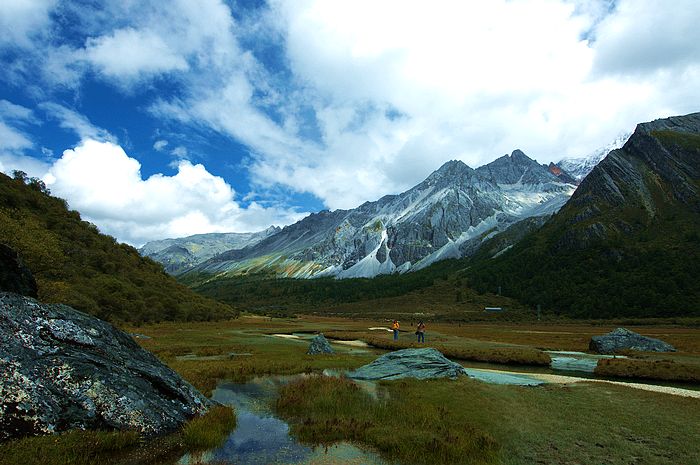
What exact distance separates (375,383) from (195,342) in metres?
35.2

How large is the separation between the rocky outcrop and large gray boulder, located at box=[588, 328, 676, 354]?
222 feet

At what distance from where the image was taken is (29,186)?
95938mm

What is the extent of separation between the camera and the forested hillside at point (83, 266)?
51875 millimetres

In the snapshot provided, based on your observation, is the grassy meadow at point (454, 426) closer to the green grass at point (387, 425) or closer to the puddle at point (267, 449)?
the green grass at point (387, 425)

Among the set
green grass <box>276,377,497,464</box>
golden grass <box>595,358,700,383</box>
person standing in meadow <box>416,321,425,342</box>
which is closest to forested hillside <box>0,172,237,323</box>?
green grass <box>276,377,497,464</box>

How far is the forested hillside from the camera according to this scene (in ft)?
170

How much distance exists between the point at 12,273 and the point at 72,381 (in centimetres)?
891

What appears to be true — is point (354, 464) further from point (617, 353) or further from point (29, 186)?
point (29, 186)

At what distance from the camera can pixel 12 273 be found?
64.5ft

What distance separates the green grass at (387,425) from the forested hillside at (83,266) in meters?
41.2

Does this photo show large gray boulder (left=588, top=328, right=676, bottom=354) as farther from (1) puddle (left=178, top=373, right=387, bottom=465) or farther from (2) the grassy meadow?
(1) puddle (left=178, top=373, right=387, bottom=465)

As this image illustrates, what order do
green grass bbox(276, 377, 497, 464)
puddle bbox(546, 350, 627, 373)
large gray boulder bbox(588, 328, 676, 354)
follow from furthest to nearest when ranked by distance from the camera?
1. large gray boulder bbox(588, 328, 676, 354)
2. puddle bbox(546, 350, 627, 373)
3. green grass bbox(276, 377, 497, 464)

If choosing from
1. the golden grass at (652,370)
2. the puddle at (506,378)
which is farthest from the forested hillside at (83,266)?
the golden grass at (652,370)

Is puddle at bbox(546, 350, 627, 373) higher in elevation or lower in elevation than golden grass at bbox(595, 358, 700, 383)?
lower
